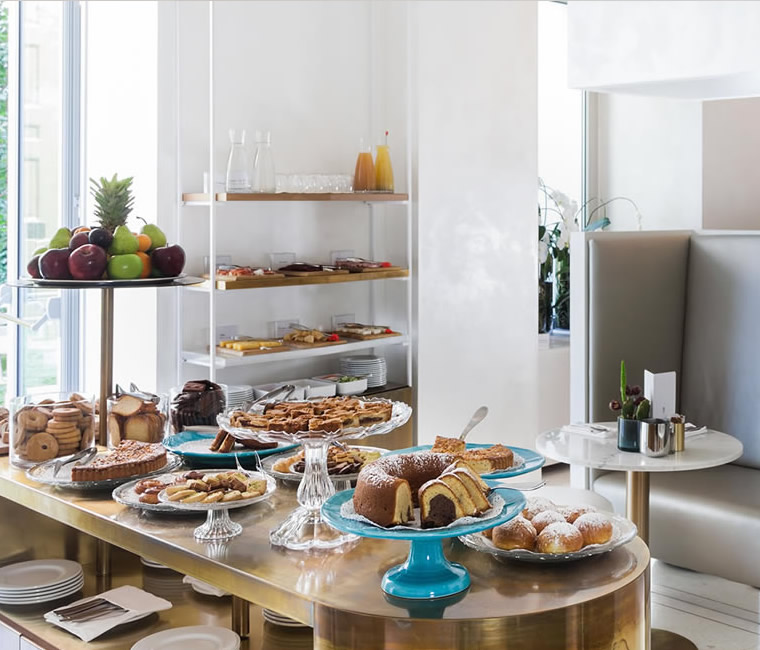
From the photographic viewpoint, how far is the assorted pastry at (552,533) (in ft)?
4.95

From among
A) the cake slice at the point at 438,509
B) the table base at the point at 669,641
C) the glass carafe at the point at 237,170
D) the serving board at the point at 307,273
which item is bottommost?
the table base at the point at 669,641

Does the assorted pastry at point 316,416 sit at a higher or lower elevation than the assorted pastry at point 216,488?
higher

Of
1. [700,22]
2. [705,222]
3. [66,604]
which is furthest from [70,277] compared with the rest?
[705,222]

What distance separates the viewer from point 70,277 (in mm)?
2256

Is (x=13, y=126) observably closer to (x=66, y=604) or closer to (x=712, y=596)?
(x=66, y=604)

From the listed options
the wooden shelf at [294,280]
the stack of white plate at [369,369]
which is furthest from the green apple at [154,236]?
the stack of white plate at [369,369]

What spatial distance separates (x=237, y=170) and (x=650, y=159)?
2.73 m

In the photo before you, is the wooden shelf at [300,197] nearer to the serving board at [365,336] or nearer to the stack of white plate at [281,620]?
the serving board at [365,336]

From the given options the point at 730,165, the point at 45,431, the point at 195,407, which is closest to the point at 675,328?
the point at 730,165

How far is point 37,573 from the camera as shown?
2195 millimetres

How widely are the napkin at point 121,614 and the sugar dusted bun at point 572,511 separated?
0.89 meters

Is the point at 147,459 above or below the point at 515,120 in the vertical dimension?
below

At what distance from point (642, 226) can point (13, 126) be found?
11.4 ft

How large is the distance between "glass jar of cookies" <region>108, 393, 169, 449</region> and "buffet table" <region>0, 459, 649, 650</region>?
0.47 meters
